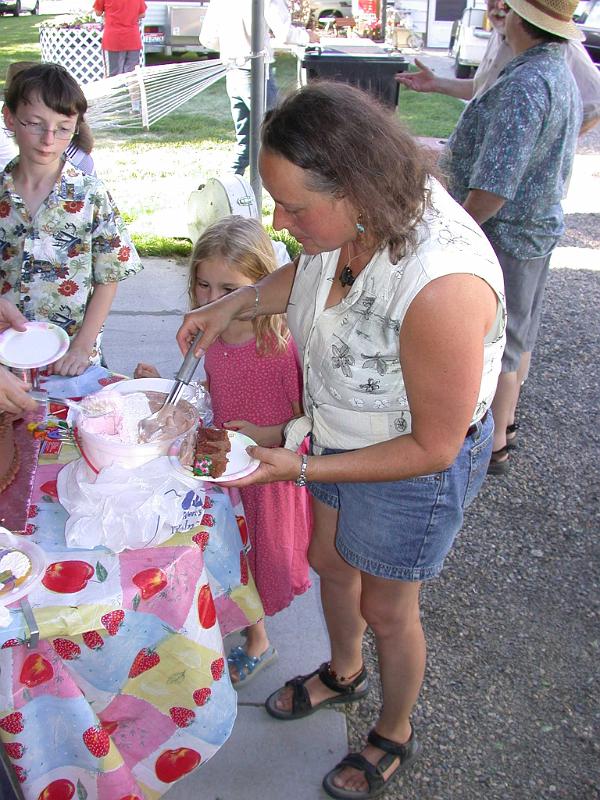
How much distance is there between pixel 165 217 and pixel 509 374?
3.88 meters

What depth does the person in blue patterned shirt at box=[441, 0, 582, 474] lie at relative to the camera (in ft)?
9.02

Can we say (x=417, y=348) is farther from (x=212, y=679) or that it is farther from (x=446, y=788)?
(x=446, y=788)

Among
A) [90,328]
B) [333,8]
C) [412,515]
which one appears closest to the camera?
[412,515]

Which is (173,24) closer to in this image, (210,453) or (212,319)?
(212,319)

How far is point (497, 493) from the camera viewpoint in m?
3.48

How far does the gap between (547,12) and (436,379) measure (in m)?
1.99

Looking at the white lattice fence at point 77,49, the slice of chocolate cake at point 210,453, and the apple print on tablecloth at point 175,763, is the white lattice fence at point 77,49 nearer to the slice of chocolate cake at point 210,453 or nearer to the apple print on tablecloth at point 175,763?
the slice of chocolate cake at point 210,453

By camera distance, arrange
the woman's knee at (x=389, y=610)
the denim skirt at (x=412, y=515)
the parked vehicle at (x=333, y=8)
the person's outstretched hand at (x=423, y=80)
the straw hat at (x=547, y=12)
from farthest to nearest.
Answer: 1. the parked vehicle at (x=333, y=8)
2. the person's outstretched hand at (x=423, y=80)
3. the straw hat at (x=547, y=12)
4. the woman's knee at (x=389, y=610)
5. the denim skirt at (x=412, y=515)

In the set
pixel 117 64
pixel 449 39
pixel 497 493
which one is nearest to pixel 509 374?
pixel 497 493

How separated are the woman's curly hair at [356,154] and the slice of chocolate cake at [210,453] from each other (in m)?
0.52

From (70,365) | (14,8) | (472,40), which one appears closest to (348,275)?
(70,365)

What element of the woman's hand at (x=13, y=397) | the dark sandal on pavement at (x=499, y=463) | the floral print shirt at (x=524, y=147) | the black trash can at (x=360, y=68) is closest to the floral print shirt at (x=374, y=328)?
the woman's hand at (x=13, y=397)

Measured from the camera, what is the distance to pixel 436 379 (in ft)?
4.65

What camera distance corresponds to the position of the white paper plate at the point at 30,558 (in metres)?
1.32
